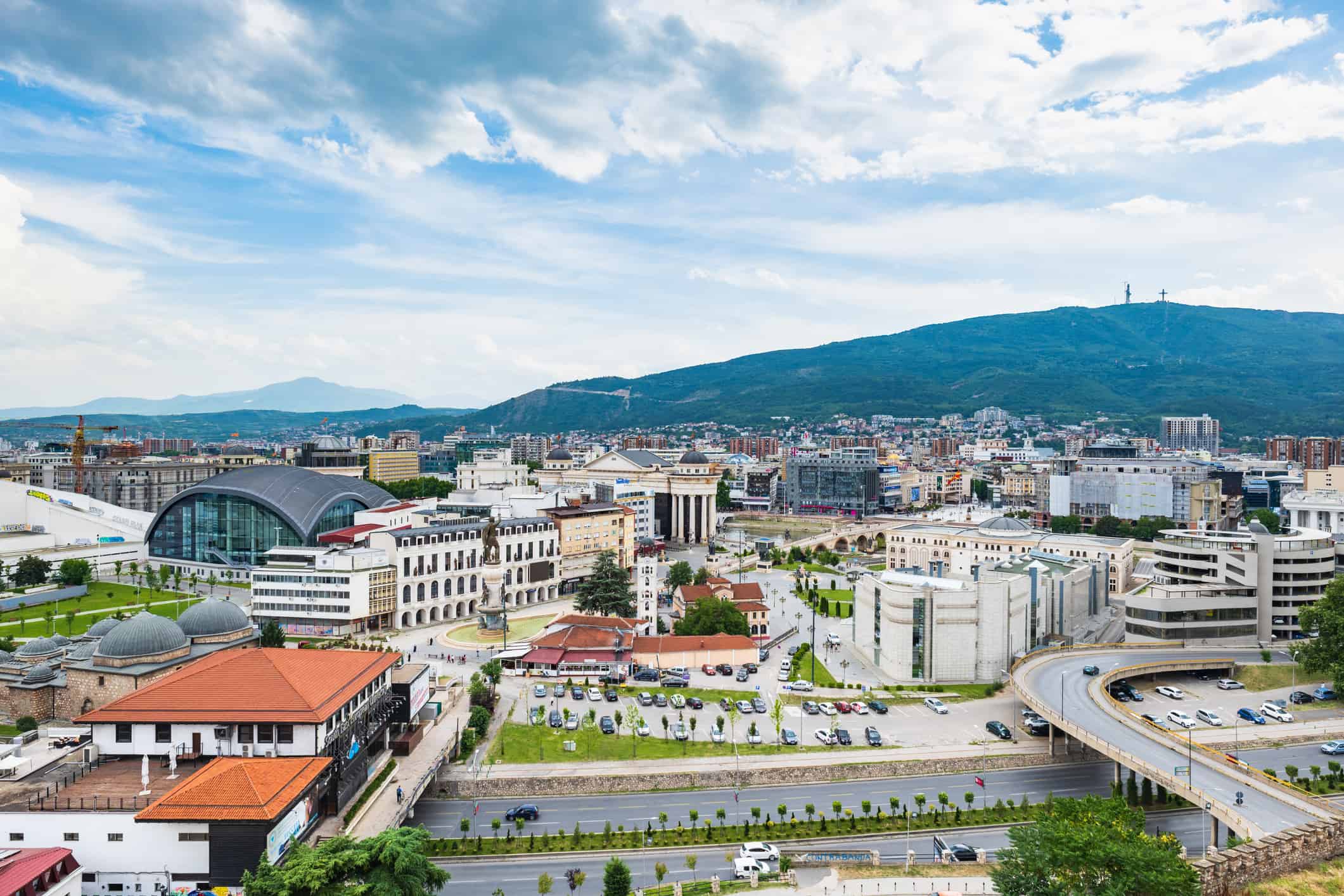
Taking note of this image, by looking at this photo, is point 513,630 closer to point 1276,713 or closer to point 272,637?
point 272,637

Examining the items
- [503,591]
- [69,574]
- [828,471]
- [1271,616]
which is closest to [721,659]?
[503,591]

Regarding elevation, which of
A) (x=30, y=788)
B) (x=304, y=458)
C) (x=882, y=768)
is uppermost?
(x=304, y=458)

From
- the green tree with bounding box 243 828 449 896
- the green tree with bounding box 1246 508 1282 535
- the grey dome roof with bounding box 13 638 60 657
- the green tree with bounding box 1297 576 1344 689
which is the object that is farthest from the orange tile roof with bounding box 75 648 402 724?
the green tree with bounding box 1246 508 1282 535

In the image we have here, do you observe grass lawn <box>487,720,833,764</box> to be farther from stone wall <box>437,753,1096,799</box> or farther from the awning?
the awning

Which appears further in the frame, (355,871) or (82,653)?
(82,653)

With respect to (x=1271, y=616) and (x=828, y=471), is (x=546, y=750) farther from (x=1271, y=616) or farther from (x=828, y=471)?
(x=828, y=471)

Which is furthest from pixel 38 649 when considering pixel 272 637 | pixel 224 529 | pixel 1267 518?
pixel 1267 518

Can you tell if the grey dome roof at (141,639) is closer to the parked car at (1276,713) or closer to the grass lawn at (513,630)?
the grass lawn at (513,630)
